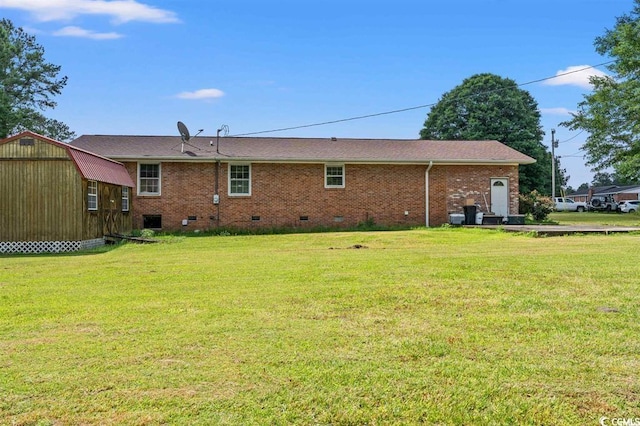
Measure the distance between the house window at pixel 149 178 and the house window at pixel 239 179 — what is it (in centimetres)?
299

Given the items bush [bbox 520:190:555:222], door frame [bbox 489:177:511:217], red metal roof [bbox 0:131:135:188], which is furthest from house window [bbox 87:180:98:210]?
bush [bbox 520:190:555:222]

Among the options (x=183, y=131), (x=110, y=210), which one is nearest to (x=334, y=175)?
(x=183, y=131)

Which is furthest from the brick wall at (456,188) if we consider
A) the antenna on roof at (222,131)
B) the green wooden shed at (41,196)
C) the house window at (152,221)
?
the green wooden shed at (41,196)

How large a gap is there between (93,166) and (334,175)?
975cm

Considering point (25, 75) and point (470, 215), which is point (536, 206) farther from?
point (25, 75)

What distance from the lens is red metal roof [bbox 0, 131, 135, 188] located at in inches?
557

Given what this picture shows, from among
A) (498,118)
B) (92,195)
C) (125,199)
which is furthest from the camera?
(498,118)

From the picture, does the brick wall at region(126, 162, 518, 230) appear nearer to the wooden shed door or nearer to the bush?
the bush

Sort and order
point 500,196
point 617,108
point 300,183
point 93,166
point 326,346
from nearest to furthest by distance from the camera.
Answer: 1. point 326,346
2. point 93,166
3. point 300,183
4. point 500,196
5. point 617,108

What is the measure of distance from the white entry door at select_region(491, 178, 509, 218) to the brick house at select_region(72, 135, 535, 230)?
0.04 metres

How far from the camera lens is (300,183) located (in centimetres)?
2131

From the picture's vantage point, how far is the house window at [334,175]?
70.5ft

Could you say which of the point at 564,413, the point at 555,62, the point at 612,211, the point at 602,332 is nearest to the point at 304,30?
the point at 555,62

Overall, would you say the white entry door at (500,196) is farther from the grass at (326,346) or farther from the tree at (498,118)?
the tree at (498,118)
